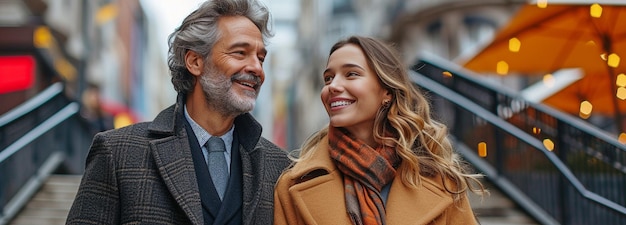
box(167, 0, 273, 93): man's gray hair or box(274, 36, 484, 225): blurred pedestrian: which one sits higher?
box(167, 0, 273, 93): man's gray hair

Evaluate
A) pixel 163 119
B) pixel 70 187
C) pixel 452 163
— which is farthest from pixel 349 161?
pixel 70 187

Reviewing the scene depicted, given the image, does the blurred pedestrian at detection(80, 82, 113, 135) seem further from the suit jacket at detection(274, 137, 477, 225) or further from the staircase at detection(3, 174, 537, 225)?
the suit jacket at detection(274, 137, 477, 225)

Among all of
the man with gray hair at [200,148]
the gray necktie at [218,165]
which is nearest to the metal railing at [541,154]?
the man with gray hair at [200,148]

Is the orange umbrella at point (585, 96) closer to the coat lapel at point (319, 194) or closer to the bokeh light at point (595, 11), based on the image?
the bokeh light at point (595, 11)

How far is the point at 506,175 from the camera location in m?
8.52

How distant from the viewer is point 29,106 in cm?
989

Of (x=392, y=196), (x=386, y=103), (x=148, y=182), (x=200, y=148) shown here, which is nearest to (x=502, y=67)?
(x=386, y=103)

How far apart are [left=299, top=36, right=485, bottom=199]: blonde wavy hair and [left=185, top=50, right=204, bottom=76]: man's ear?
0.67 m

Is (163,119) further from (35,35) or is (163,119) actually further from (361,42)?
(35,35)

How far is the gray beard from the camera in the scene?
344 cm

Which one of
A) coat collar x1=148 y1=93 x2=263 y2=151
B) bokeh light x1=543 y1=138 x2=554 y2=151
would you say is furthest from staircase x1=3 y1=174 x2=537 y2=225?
coat collar x1=148 y1=93 x2=263 y2=151

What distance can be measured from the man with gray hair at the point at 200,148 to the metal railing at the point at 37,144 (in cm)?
491

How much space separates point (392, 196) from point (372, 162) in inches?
7.3

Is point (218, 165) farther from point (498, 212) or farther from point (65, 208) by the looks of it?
point (65, 208)
